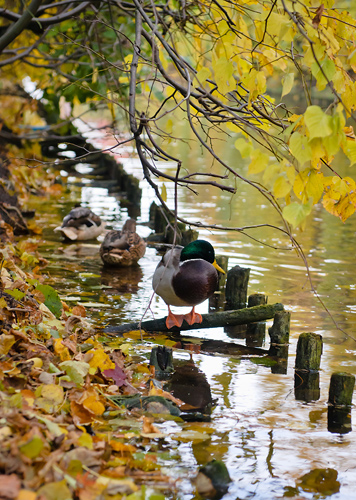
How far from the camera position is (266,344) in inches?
217

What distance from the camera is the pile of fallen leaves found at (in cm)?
268

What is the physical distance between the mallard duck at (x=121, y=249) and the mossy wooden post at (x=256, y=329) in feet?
8.03

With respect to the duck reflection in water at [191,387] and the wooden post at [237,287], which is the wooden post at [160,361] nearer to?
the duck reflection in water at [191,387]

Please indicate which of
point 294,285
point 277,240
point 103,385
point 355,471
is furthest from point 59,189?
point 355,471

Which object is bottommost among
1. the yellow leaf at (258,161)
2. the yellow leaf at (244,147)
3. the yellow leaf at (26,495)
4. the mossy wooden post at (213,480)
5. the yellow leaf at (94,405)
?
the mossy wooden post at (213,480)

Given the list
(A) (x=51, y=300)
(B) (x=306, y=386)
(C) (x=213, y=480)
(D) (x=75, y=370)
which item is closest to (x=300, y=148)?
(C) (x=213, y=480)

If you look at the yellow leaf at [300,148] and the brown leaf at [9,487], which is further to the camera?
the yellow leaf at [300,148]

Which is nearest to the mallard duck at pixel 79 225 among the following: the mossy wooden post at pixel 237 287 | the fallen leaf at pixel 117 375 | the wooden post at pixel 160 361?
the mossy wooden post at pixel 237 287

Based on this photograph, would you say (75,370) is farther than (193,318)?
No

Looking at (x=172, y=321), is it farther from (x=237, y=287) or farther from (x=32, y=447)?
(x=32, y=447)

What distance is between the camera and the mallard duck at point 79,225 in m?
8.97

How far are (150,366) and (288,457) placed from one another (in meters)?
1.33

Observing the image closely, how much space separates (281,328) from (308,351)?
0.53m

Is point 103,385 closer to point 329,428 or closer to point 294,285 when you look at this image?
point 329,428
